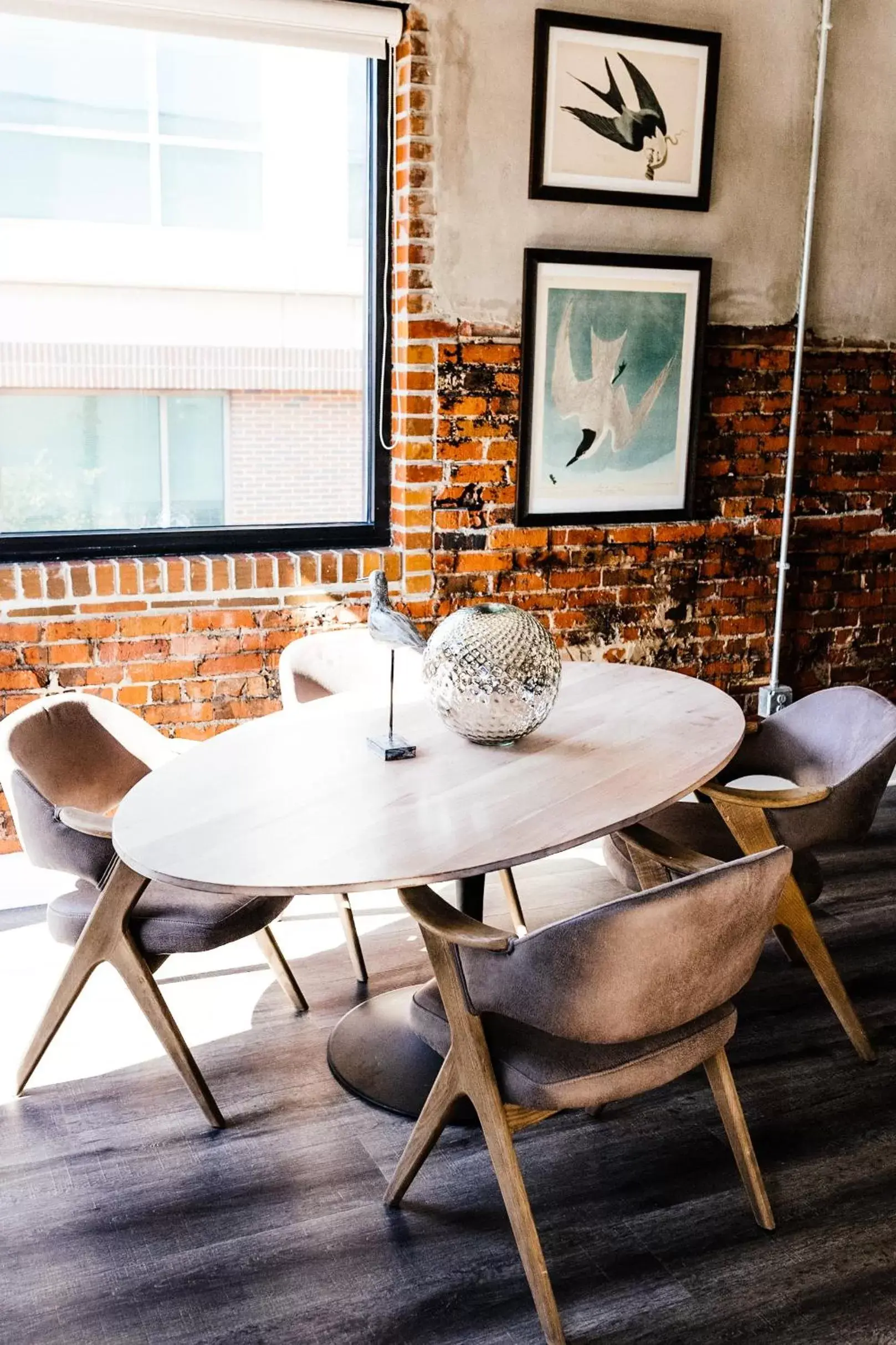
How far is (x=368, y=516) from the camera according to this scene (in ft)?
13.1

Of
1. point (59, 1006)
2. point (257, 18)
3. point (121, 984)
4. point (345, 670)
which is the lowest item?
point (121, 984)

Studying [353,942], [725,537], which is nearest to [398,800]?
[353,942]

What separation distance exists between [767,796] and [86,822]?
1479 millimetres

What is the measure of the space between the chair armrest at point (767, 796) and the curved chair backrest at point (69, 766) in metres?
1.33

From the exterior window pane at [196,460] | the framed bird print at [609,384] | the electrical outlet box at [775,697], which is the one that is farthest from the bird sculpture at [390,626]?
the electrical outlet box at [775,697]

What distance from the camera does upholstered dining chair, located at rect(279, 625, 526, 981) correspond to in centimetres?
333

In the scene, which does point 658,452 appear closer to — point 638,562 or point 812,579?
point 638,562

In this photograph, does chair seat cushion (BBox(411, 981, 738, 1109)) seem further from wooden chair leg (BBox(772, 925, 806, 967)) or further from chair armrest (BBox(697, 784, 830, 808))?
wooden chair leg (BBox(772, 925, 806, 967))

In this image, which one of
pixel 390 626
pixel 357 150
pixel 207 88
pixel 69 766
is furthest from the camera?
pixel 357 150

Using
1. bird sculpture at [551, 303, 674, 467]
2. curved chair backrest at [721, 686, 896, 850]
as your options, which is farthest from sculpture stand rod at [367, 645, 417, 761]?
bird sculpture at [551, 303, 674, 467]

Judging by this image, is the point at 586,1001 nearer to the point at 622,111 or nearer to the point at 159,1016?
the point at 159,1016

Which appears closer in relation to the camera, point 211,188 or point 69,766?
point 69,766

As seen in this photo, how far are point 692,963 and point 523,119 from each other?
2863 mm

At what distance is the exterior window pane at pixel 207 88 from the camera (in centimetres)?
351
